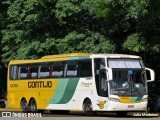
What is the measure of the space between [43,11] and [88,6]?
4.39 m

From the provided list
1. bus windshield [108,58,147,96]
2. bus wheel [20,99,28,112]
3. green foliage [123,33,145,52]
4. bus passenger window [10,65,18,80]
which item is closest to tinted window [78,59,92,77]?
bus windshield [108,58,147,96]

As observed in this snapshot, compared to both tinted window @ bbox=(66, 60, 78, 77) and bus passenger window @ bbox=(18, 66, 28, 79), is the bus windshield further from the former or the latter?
bus passenger window @ bbox=(18, 66, 28, 79)

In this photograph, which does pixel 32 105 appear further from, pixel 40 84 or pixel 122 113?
pixel 122 113

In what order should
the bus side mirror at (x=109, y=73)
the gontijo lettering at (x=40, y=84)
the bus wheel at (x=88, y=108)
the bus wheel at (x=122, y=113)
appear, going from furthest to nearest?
the gontijo lettering at (x=40, y=84), the bus wheel at (x=122, y=113), the bus wheel at (x=88, y=108), the bus side mirror at (x=109, y=73)

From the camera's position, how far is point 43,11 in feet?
119

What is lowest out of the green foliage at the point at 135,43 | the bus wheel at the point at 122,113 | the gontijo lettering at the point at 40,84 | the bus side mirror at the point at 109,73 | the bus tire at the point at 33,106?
the bus wheel at the point at 122,113

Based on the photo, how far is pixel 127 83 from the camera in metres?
25.6

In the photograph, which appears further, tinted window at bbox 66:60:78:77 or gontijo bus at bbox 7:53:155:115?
tinted window at bbox 66:60:78:77

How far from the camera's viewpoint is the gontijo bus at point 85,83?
25.4 meters

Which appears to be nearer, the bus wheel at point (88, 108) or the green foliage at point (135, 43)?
the bus wheel at point (88, 108)

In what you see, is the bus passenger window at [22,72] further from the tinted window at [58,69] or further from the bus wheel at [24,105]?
the tinted window at [58,69]

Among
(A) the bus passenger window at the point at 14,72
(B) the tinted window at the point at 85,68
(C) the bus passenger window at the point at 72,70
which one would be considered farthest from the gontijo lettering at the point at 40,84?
(B) the tinted window at the point at 85,68

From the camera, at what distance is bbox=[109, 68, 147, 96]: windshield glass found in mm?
25344

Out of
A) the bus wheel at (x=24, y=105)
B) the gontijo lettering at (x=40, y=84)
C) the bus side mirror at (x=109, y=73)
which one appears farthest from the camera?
the bus wheel at (x=24, y=105)
